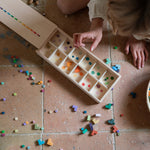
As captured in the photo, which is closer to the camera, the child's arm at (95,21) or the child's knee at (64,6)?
the child's arm at (95,21)

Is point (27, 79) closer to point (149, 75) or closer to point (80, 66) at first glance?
point (80, 66)

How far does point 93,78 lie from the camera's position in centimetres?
83

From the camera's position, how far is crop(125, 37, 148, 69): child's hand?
0.87 meters

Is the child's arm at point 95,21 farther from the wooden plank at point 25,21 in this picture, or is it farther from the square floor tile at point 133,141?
the square floor tile at point 133,141

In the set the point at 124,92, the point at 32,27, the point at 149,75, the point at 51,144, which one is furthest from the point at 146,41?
the point at 51,144

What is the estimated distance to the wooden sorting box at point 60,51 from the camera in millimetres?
833

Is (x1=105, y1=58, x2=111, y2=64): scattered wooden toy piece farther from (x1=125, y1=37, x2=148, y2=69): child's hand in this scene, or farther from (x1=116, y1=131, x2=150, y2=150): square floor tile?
(x1=116, y1=131, x2=150, y2=150): square floor tile

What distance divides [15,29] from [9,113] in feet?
1.37

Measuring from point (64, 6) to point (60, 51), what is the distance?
0.76 feet

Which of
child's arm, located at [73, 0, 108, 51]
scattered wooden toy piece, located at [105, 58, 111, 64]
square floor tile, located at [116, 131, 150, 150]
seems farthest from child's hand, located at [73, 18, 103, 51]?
square floor tile, located at [116, 131, 150, 150]

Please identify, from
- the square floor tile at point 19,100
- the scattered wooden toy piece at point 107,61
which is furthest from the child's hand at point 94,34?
the square floor tile at point 19,100

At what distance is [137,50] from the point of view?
34.4 inches

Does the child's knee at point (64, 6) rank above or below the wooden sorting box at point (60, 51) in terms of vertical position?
above

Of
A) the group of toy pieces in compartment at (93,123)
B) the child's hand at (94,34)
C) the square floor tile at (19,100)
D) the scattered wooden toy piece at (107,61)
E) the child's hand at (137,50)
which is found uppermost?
the child's hand at (94,34)
